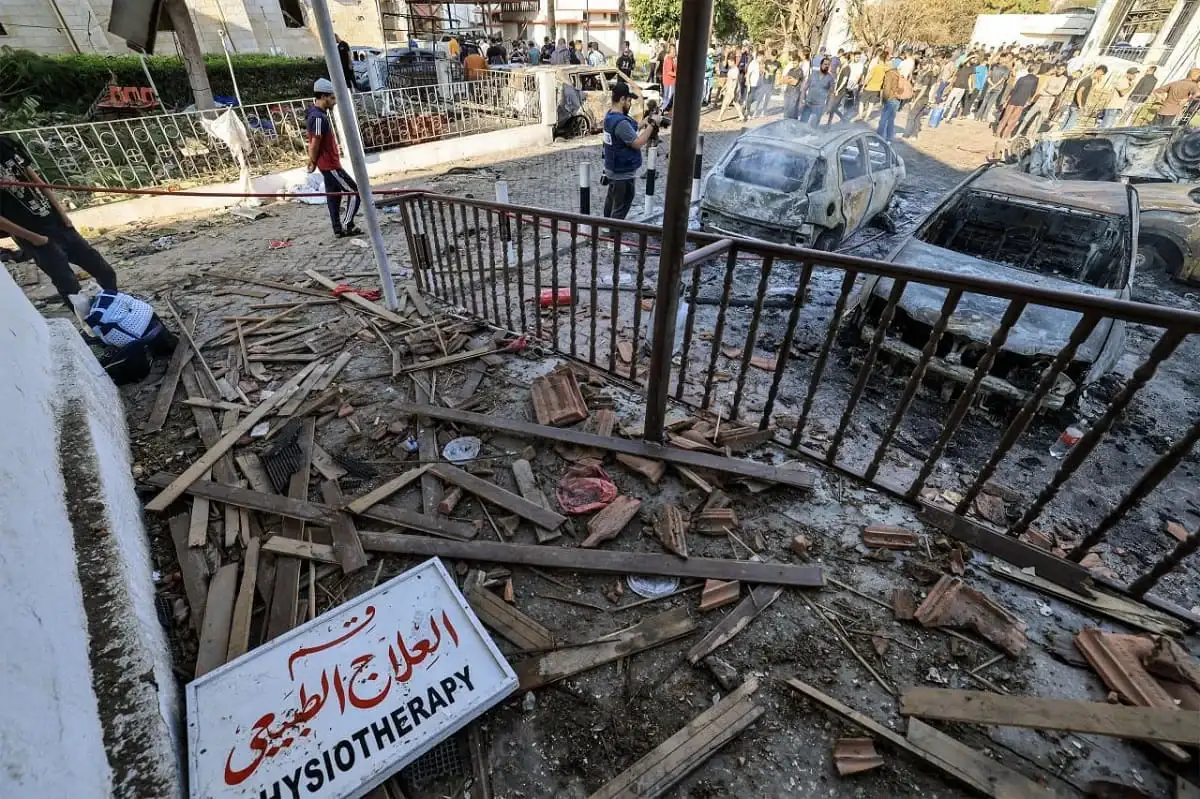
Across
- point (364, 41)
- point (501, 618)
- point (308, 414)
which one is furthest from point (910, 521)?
point (364, 41)

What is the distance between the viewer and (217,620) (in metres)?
2.46

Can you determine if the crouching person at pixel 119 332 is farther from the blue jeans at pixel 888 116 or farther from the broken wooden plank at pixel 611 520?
the blue jeans at pixel 888 116

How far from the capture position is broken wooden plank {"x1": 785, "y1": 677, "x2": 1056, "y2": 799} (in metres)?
1.77

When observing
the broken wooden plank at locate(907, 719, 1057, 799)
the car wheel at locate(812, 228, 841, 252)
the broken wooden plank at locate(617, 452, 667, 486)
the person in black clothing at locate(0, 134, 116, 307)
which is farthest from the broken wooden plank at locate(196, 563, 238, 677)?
the car wheel at locate(812, 228, 841, 252)

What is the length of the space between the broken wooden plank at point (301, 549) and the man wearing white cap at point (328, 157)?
519 cm

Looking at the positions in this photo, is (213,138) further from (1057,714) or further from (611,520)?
(1057,714)

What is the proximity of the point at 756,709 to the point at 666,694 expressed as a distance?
0.37 metres

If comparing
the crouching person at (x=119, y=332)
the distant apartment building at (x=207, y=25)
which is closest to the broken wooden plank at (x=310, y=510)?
the crouching person at (x=119, y=332)

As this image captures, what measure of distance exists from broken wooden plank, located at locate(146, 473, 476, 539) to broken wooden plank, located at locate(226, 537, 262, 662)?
25cm

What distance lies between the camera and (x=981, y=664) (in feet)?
7.13

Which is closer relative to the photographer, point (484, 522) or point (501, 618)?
point (501, 618)

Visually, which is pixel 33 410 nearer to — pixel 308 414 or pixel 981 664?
pixel 308 414

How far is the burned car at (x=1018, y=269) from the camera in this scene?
4.41 m

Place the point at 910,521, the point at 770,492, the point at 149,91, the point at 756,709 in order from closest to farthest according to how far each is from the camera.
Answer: the point at 756,709 < the point at 910,521 < the point at 770,492 < the point at 149,91
